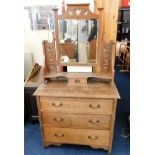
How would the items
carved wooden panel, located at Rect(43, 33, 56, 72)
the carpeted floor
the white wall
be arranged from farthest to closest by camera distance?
the white wall < the carpeted floor < carved wooden panel, located at Rect(43, 33, 56, 72)

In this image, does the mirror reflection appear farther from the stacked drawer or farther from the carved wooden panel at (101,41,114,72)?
the stacked drawer

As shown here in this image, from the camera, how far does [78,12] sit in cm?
145

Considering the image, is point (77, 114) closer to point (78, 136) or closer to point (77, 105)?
point (77, 105)

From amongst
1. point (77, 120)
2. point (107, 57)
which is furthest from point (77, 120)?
point (107, 57)

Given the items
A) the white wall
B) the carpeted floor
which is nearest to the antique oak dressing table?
the carpeted floor

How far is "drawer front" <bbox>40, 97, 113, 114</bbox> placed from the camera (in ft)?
4.74

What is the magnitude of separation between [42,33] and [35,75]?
0.63m

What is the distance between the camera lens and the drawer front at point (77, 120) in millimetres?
1517

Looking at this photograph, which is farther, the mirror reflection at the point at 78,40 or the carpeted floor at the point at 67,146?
the carpeted floor at the point at 67,146

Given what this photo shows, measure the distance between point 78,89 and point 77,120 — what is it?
304 millimetres

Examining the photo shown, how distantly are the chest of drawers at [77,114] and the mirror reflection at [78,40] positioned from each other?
30 centimetres

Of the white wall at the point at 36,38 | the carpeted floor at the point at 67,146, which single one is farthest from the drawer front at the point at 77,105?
the white wall at the point at 36,38

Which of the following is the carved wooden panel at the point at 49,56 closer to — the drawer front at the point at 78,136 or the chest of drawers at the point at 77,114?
the chest of drawers at the point at 77,114

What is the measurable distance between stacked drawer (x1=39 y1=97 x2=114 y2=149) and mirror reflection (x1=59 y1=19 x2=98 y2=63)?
1.42ft
